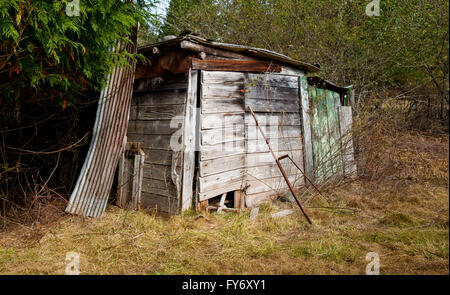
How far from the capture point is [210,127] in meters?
4.96

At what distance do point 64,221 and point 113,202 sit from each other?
1.14 metres

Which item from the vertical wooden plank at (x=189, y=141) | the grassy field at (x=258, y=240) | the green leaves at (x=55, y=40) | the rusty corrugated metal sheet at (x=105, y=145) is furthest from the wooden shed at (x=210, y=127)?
the green leaves at (x=55, y=40)

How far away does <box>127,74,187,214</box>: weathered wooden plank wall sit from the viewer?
15.5 feet

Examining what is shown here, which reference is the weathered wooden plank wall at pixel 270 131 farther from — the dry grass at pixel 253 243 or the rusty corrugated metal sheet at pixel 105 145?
the rusty corrugated metal sheet at pixel 105 145

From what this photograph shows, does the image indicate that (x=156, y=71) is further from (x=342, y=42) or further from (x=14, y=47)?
(x=342, y=42)

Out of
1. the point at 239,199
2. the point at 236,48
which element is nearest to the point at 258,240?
the point at 239,199

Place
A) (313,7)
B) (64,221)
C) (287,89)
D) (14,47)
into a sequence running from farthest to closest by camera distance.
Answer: (313,7), (287,89), (64,221), (14,47)

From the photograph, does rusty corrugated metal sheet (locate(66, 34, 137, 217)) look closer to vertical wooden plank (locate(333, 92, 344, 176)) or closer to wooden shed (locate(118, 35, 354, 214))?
wooden shed (locate(118, 35, 354, 214))

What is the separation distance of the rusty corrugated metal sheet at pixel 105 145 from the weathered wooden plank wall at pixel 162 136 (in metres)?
0.37

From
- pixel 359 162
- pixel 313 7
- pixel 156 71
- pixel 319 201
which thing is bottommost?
pixel 319 201

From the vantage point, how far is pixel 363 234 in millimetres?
4012

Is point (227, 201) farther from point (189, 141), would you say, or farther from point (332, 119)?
point (332, 119)

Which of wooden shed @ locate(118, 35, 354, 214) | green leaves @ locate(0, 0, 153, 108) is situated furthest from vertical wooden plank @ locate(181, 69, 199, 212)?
green leaves @ locate(0, 0, 153, 108)
